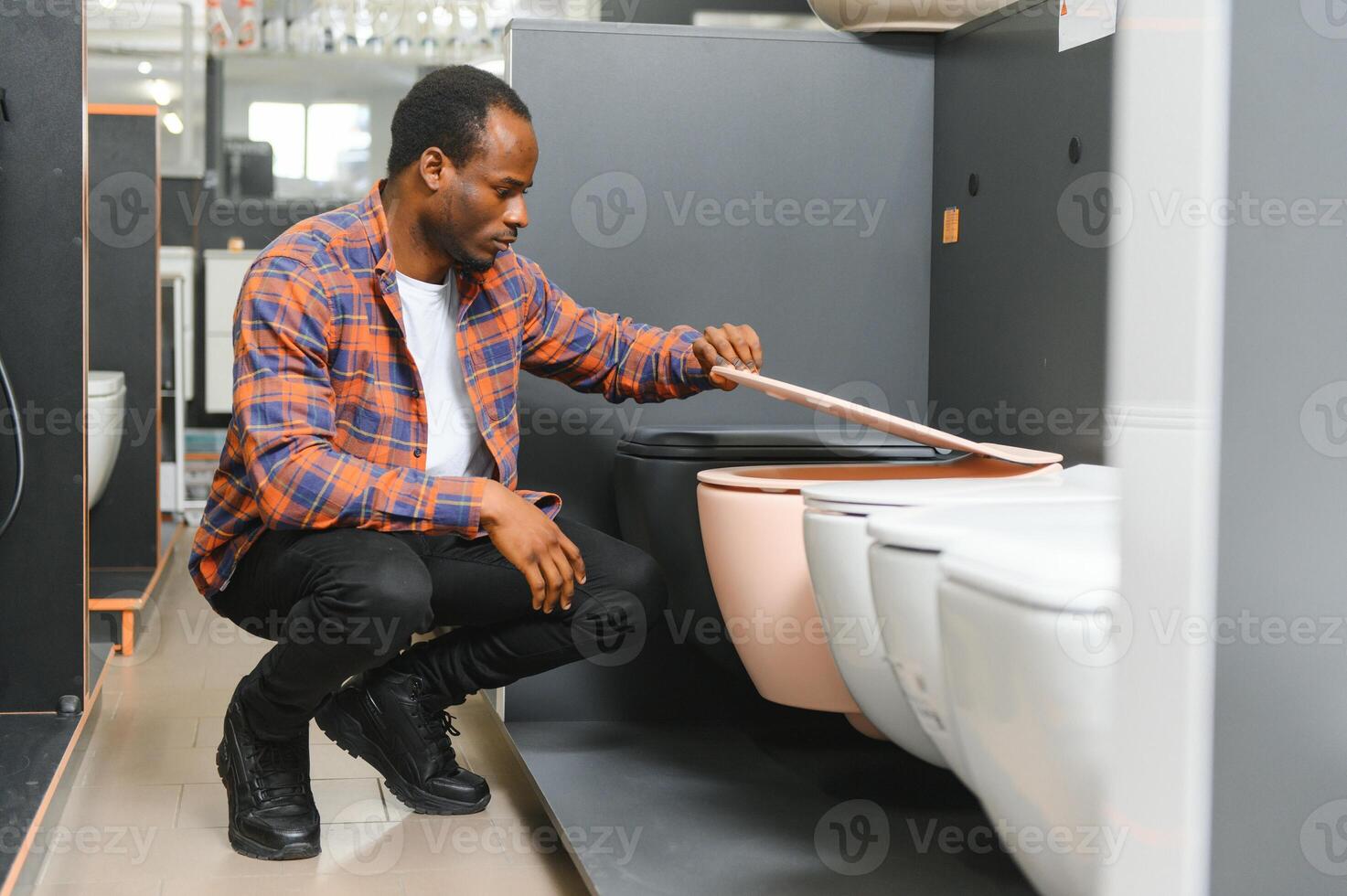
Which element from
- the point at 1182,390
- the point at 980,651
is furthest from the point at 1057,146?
the point at 1182,390

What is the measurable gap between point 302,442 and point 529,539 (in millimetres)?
272

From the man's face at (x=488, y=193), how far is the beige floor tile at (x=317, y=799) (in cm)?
74

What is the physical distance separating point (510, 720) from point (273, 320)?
2.56ft

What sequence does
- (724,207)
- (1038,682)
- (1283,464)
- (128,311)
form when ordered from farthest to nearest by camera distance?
(128,311)
(724,207)
(1038,682)
(1283,464)

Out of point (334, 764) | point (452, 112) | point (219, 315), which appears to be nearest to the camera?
point (452, 112)

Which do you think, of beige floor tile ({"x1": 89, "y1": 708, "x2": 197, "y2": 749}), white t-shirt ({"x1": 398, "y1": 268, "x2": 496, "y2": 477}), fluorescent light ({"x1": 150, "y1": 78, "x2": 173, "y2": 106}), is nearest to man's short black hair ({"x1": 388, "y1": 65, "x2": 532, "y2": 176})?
white t-shirt ({"x1": 398, "y1": 268, "x2": 496, "y2": 477})

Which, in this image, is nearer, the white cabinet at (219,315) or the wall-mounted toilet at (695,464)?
the wall-mounted toilet at (695,464)

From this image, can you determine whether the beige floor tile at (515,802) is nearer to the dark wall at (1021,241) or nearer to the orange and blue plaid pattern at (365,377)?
the orange and blue plaid pattern at (365,377)

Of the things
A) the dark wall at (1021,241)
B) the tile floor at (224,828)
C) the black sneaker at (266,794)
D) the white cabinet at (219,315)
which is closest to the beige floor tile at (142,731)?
the tile floor at (224,828)

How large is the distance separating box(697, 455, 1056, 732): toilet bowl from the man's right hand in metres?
0.20

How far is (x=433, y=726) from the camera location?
175 cm

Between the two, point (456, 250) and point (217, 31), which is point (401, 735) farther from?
point (217, 31)

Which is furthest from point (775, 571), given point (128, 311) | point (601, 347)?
point (128, 311)

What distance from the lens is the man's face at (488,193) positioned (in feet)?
5.21
